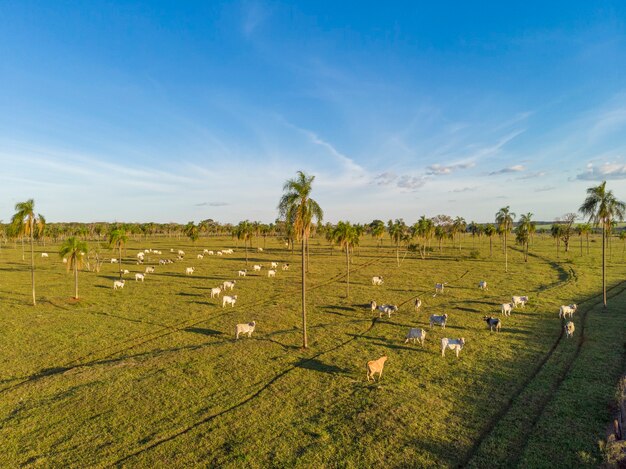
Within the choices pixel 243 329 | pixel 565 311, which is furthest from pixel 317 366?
pixel 565 311

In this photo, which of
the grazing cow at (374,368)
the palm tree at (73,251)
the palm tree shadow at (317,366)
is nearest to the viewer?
the grazing cow at (374,368)

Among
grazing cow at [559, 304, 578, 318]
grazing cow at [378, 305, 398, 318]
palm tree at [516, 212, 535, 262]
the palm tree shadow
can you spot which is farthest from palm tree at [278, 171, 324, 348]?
palm tree at [516, 212, 535, 262]

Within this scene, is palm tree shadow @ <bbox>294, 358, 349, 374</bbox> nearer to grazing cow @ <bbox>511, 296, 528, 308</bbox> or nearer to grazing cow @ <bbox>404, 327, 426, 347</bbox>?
grazing cow @ <bbox>404, 327, 426, 347</bbox>

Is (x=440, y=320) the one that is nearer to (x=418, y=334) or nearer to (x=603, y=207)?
(x=418, y=334)

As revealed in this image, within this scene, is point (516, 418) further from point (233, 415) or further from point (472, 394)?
point (233, 415)

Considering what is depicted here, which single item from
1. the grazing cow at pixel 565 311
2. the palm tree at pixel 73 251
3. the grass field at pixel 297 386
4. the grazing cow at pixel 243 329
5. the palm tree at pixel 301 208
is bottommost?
the grass field at pixel 297 386

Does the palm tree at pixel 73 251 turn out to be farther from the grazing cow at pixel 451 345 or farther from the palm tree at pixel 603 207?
the palm tree at pixel 603 207

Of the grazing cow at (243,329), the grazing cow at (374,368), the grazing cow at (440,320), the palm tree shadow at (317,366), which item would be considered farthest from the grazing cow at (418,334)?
the grazing cow at (243,329)

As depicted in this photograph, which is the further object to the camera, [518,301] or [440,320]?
[518,301]

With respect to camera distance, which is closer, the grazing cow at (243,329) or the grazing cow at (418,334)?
the grazing cow at (418,334)
